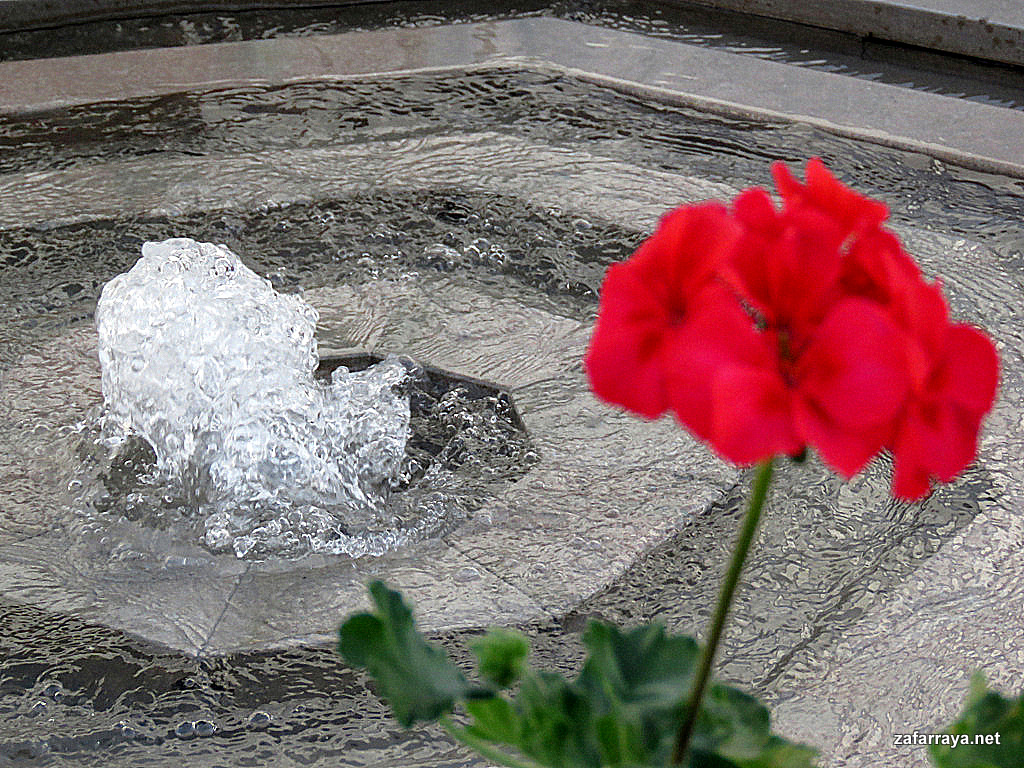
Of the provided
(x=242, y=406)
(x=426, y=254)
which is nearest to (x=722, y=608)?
(x=242, y=406)

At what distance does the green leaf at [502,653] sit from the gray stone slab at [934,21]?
13.1ft

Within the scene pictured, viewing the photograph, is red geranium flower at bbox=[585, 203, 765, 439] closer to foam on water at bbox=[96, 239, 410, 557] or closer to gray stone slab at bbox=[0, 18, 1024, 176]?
foam on water at bbox=[96, 239, 410, 557]

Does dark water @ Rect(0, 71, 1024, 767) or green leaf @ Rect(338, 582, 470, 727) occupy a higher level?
green leaf @ Rect(338, 582, 470, 727)

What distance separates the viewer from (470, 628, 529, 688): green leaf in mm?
677

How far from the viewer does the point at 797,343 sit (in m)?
0.58

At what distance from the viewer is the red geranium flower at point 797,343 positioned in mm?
547

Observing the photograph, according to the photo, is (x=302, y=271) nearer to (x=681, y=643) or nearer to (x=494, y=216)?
(x=494, y=216)

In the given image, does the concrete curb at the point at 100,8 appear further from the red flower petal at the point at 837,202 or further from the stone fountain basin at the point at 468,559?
the red flower petal at the point at 837,202

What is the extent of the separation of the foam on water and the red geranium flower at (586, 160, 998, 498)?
60.2 inches

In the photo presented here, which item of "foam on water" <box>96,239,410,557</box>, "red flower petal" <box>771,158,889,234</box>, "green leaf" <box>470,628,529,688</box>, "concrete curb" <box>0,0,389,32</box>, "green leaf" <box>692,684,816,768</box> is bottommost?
"foam on water" <box>96,239,410,557</box>

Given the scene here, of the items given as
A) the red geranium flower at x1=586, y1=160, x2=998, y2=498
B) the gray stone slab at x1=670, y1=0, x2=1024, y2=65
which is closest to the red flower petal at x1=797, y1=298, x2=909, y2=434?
the red geranium flower at x1=586, y1=160, x2=998, y2=498

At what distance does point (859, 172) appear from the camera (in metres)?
3.37

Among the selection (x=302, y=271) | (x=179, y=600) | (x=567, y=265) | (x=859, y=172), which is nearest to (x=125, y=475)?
(x=179, y=600)

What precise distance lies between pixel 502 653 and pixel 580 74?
3479 mm
